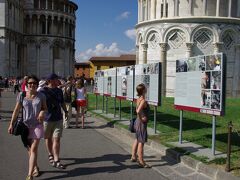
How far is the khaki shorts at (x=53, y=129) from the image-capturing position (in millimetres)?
8625

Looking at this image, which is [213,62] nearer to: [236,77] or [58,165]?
[58,165]

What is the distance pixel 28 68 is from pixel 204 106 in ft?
243

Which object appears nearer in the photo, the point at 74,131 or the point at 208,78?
the point at 208,78

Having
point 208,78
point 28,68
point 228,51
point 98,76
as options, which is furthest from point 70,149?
point 28,68

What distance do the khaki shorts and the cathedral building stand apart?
62.9m

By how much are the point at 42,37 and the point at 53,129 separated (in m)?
73.4

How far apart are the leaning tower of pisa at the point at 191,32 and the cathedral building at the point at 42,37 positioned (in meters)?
39.9

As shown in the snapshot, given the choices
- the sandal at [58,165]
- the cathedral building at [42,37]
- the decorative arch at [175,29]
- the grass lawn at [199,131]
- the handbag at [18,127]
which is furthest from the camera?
the cathedral building at [42,37]

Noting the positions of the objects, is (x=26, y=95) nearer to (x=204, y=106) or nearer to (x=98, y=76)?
(x=204, y=106)

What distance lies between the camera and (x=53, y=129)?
873 centimetres

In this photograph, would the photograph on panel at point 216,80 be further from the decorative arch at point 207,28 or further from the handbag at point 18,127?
the decorative arch at point 207,28

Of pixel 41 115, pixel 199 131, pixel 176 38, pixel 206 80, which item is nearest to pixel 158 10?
pixel 176 38

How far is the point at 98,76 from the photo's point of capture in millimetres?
22047

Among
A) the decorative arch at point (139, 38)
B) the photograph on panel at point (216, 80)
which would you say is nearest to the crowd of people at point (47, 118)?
the photograph on panel at point (216, 80)
